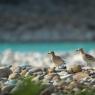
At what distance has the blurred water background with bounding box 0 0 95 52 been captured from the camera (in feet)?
119

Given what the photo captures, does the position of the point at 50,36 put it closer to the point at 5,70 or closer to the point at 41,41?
the point at 41,41

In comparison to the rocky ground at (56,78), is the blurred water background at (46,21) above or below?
above

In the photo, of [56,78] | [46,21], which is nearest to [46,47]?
[46,21]

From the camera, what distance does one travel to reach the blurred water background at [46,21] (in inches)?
1427

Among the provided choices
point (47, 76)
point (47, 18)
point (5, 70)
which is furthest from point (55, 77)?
point (47, 18)

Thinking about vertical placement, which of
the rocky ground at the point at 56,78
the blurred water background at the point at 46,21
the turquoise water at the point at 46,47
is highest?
the blurred water background at the point at 46,21

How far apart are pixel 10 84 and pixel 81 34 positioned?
104ft

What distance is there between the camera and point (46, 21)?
37938 millimetres

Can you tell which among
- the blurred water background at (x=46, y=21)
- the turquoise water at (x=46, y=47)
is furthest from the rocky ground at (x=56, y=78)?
the blurred water background at (x=46, y=21)

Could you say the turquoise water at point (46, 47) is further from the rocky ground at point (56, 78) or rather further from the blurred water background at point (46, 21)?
the rocky ground at point (56, 78)

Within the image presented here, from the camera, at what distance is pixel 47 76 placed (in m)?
5.91

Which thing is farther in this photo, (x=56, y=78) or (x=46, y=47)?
(x=46, y=47)

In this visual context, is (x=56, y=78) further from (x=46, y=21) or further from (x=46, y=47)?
(x=46, y=21)

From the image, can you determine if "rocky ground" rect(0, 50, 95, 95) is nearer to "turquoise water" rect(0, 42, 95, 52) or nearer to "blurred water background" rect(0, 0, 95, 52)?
"turquoise water" rect(0, 42, 95, 52)
